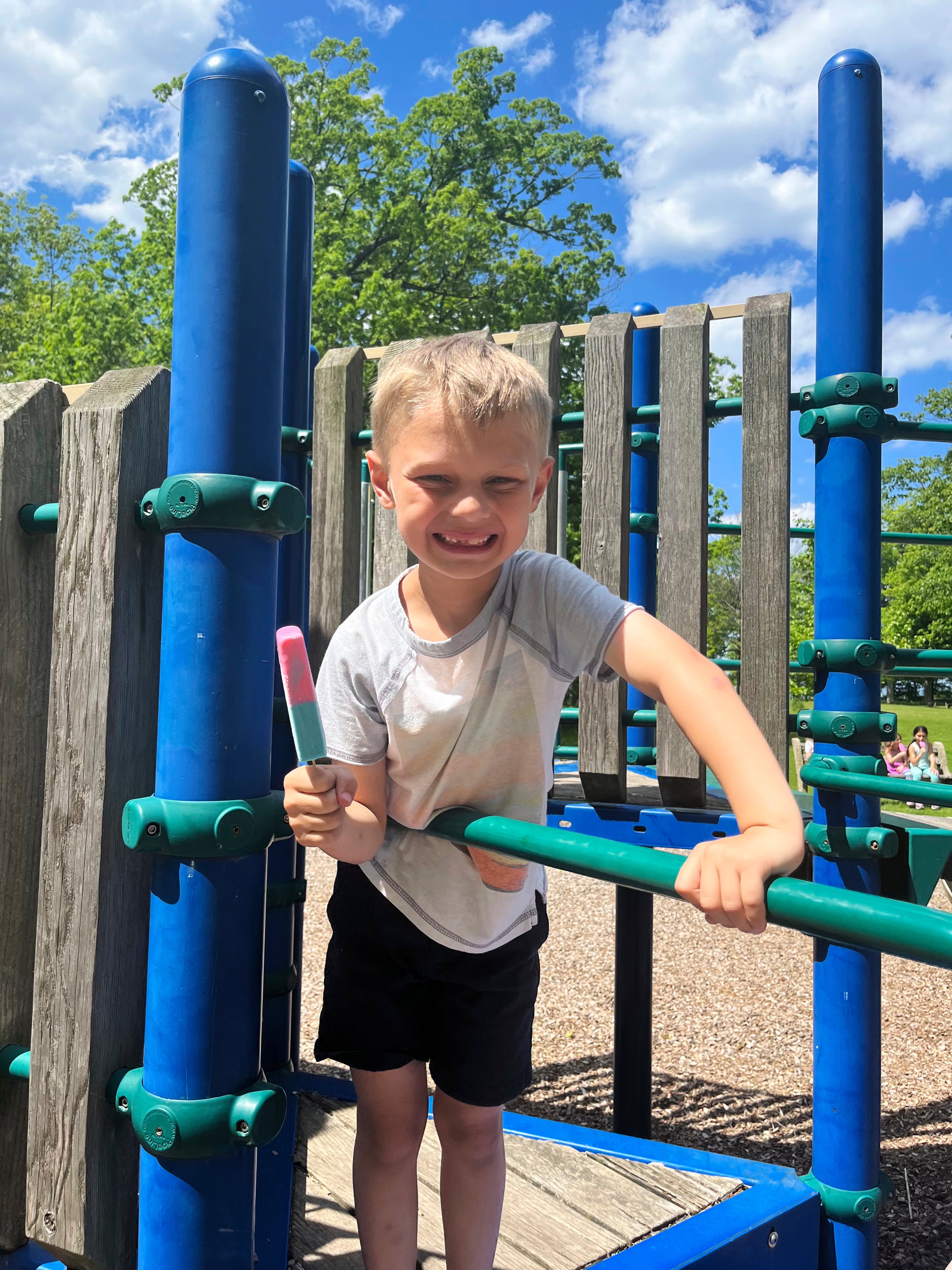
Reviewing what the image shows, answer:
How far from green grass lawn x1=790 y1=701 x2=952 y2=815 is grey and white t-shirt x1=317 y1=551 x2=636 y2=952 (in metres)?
13.5

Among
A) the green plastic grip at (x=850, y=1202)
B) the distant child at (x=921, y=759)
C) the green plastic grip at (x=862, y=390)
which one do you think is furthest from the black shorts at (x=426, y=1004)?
the distant child at (x=921, y=759)

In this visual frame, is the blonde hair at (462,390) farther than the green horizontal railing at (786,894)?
Yes

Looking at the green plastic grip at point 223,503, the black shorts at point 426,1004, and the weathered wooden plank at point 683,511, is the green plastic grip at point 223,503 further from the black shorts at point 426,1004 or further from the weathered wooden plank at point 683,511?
the weathered wooden plank at point 683,511

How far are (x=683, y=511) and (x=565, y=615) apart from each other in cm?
145

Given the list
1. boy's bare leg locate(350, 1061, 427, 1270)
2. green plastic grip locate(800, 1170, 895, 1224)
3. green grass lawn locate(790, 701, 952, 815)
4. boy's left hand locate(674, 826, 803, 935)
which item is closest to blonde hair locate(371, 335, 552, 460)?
boy's left hand locate(674, 826, 803, 935)

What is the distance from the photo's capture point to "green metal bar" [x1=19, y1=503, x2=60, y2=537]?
1.76 meters

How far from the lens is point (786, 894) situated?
3.17 feet

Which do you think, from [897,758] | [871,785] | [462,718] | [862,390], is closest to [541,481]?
[462,718]

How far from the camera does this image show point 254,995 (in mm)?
1441

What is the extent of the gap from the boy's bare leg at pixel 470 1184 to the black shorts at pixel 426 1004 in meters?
0.04

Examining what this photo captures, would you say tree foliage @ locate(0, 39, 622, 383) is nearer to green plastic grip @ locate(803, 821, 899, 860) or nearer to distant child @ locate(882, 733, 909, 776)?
distant child @ locate(882, 733, 909, 776)

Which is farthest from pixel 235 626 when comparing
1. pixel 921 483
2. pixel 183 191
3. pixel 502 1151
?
pixel 921 483

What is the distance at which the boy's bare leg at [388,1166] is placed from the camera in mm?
1699

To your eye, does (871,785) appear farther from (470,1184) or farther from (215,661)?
(215,661)
